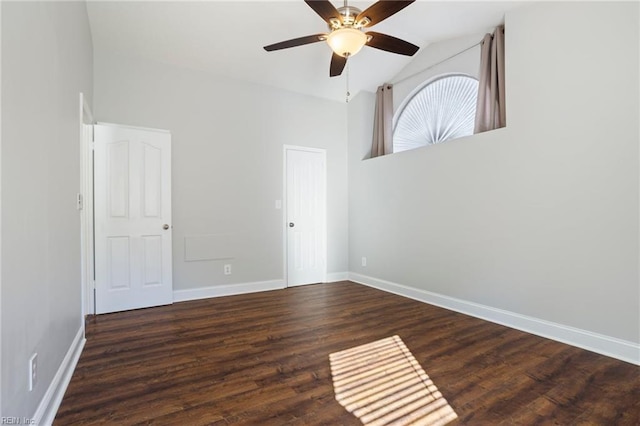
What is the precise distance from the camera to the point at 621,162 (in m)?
2.31

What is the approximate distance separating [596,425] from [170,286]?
385cm

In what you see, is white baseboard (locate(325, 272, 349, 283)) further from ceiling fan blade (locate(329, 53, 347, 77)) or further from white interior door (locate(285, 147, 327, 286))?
ceiling fan blade (locate(329, 53, 347, 77))

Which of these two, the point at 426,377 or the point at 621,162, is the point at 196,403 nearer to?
the point at 426,377

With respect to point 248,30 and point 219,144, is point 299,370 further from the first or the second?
point 248,30

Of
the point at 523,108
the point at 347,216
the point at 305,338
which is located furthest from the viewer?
the point at 347,216

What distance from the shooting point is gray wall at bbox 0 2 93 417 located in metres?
1.18

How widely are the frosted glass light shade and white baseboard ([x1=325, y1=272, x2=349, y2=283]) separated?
3341mm

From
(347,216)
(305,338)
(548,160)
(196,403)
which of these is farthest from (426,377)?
(347,216)

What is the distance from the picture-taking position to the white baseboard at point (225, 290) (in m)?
3.86

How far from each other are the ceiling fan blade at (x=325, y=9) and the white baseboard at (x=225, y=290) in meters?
3.29

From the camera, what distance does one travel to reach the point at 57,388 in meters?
1.74

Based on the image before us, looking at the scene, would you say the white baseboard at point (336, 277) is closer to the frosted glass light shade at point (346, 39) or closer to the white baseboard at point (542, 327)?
the white baseboard at point (542, 327)

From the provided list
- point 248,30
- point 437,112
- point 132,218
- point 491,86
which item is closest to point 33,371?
point 132,218

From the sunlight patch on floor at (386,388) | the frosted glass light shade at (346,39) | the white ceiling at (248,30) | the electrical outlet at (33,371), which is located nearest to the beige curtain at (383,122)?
the white ceiling at (248,30)
